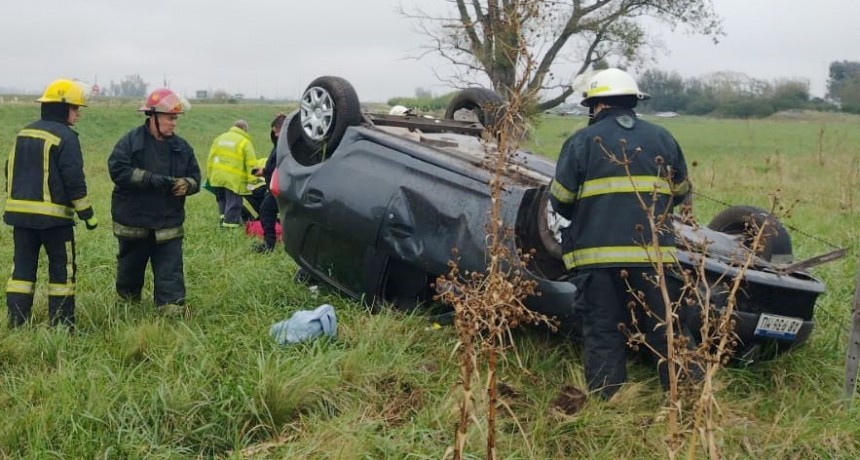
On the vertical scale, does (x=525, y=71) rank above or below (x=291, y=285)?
above

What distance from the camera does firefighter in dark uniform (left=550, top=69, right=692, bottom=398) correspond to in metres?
3.44

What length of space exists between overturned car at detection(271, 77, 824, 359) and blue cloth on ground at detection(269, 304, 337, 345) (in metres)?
0.40

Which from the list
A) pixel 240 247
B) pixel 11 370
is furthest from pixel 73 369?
pixel 240 247

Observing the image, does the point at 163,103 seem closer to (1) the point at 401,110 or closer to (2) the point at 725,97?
(1) the point at 401,110

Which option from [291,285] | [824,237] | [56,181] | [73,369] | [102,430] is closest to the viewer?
[102,430]

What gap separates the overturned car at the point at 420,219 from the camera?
3754mm

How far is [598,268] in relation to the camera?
351 cm

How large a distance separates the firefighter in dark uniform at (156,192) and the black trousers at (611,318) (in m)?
2.48

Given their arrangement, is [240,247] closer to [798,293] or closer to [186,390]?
[186,390]

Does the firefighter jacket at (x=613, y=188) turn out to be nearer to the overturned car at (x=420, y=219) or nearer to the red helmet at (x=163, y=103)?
the overturned car at (x=420, y=219)

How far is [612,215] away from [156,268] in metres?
2.79

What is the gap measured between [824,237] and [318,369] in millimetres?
6230

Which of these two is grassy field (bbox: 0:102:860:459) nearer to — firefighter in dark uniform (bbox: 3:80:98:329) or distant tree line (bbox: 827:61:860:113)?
firefighter in dark uniform (bbox: 3:80:98:329)

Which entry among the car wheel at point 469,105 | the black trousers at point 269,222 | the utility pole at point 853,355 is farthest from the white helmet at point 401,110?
the utility pole at point 853,355
